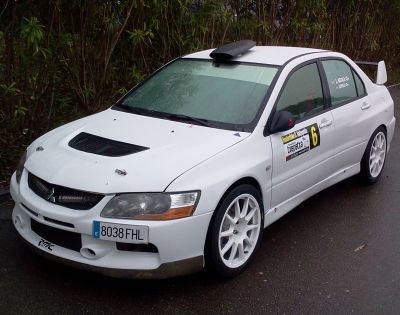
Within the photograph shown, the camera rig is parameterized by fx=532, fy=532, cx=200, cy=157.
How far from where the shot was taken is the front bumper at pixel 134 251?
3119 mm

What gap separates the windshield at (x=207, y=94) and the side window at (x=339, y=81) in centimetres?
78

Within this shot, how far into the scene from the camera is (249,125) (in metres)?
3.85

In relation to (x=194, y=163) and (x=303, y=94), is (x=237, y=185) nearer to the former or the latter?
(x=194, y=163)

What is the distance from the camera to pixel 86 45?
610cm

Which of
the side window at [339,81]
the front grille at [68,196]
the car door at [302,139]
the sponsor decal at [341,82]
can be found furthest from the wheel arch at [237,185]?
the sponsor decal at [341,82]

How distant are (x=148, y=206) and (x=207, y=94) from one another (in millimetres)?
1384

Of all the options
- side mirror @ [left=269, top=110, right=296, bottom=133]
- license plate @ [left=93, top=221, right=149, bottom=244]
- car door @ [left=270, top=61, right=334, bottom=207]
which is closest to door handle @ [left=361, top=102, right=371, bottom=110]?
car door @ [left=270, top=61, right=334, bottom=207]

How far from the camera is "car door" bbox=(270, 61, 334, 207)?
3.98 m

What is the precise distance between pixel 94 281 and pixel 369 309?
1.77m

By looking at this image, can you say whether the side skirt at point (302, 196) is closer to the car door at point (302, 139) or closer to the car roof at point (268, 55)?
the car door at point (302, 139)

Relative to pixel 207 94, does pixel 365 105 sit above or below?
below

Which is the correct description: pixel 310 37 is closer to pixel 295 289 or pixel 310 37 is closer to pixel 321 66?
pixel 321 66

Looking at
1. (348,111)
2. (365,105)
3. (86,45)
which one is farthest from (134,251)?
(86,45)

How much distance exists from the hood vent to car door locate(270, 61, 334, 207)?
106 cm
